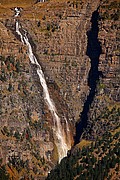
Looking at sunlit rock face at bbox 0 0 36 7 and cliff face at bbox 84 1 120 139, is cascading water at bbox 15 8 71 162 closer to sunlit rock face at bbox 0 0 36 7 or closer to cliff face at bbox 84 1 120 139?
cliff face at bbox 84 1 120 139

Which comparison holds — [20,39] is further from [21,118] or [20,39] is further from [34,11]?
[21,118]

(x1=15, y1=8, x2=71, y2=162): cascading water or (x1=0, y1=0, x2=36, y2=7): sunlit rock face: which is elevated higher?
(x1=0, y1=0, x2=36, y2=7): sunlit rock face

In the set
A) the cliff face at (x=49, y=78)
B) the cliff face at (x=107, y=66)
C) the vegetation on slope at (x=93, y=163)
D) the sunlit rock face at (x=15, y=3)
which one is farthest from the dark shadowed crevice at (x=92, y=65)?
the sunlit rock face at (x=15, y=3)

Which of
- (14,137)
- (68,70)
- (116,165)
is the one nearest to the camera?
(116,165)

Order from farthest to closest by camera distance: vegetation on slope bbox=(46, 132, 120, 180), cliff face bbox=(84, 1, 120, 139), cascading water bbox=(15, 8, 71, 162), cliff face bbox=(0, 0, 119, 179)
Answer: cascading water bbox=(15, 8, 71, 162)
cliff face bbox=(84, 1, 120, 139)
cliff face bbox=(0, 0, 119, 179)
vegetation on slope bbox=(46, 132, 120, 180)

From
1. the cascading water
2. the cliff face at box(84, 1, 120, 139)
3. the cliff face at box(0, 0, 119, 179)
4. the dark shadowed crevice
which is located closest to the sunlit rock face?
the cliff face at box(0, 0, 119, 179)

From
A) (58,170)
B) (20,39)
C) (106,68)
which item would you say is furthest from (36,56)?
(58,170)
